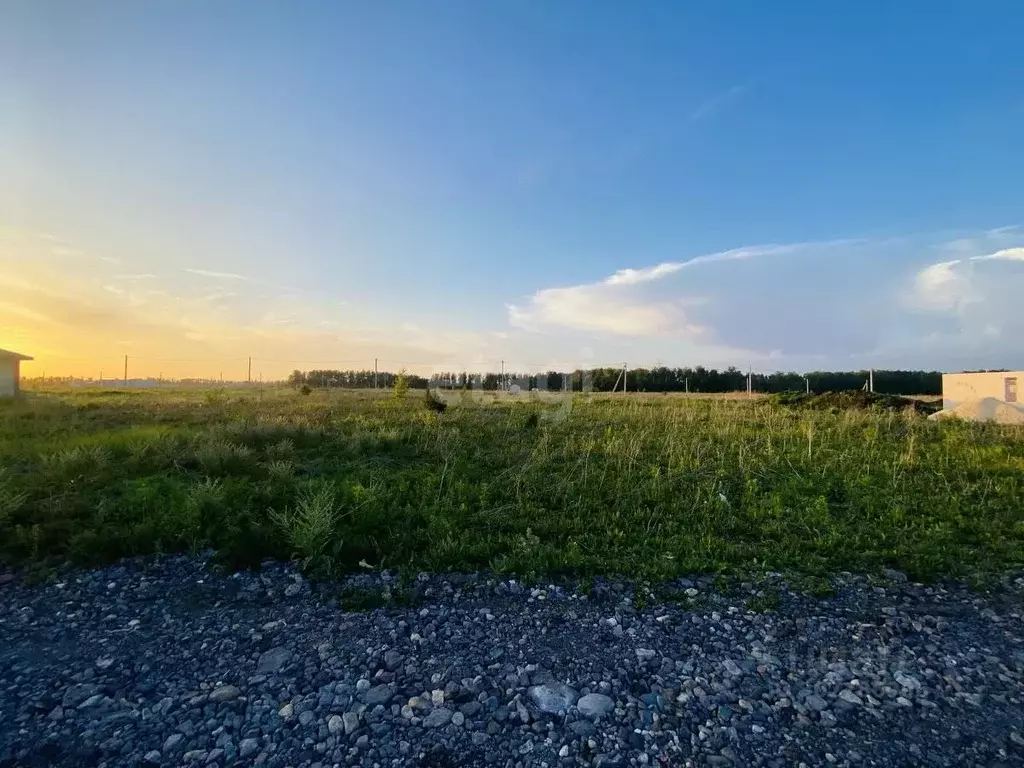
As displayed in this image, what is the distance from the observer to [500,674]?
2881 mm

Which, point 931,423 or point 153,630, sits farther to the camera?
point 931,423

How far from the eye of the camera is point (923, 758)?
225cm

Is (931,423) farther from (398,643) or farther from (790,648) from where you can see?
(398,643)

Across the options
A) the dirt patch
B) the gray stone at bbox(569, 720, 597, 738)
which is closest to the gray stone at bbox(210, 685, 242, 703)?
the gray stone at bbox(569, 720, 597, 738)

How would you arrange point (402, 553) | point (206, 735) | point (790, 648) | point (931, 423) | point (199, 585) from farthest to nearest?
point (931, 423) → point (402, 553) → point (199, 585) → point (790, 648) → point (206, 735)

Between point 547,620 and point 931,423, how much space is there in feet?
40.2

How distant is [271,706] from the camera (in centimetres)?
260

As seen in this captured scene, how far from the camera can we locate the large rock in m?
2.59

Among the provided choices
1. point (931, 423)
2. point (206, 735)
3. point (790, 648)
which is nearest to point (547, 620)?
point (790, 648)

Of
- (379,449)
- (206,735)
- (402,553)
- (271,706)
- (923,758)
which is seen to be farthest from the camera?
(379,449)

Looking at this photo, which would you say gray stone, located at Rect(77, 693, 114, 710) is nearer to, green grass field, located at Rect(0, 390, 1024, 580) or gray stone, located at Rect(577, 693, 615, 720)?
green grass field, located at Rect(0, 390, 1024, 580)

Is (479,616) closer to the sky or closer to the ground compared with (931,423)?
closer to the ground

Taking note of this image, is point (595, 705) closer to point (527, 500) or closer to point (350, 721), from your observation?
point (350, 721)

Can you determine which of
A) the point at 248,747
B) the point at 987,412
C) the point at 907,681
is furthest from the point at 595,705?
the point at 987,412
